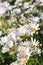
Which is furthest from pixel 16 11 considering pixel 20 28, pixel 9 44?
pixel 9 44

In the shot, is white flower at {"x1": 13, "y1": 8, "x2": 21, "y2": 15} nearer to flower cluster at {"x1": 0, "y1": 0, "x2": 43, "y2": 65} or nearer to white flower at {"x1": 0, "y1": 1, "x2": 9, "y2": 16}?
flower cluster at {"x1": 0, "y1": 0, "x2": 43, "y2": 65}

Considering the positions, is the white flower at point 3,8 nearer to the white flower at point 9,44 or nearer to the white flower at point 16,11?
the white flower at point 16,11

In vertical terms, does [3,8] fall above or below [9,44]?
above

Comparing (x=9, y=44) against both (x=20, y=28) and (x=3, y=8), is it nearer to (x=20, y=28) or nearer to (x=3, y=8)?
(x=20, y=28)

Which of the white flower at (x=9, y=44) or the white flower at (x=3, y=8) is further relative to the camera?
the white flower at (x=3, y=8)

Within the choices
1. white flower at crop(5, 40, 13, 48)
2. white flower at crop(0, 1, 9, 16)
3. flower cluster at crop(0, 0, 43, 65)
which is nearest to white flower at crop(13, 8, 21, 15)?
flower cluster at crop(0, 0, 43, 65)

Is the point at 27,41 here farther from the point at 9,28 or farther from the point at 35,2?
the point at 35,2

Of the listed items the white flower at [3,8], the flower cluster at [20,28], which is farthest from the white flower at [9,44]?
the white flower at [3,8]

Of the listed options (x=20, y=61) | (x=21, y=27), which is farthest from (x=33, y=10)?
(x=20, y=61)
